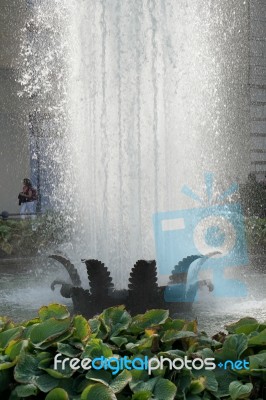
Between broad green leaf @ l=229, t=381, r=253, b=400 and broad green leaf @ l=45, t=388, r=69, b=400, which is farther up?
broad green leaf @ l=45, t=388, r=69, b=400

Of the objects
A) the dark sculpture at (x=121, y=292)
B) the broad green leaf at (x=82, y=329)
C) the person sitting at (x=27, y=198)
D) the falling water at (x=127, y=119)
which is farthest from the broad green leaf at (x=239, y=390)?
the person sitting at (x=27, y=198)

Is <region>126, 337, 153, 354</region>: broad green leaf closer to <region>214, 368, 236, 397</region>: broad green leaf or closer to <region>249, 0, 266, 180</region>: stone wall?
<region>214, 368, 236, 397</region>: broad green leaf

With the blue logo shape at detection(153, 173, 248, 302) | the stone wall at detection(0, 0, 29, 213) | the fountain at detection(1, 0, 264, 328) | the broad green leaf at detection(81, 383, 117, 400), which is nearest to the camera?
the broad green leaf at detection(81, 383, 117, 400)

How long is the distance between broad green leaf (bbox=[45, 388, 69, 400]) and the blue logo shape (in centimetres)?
317

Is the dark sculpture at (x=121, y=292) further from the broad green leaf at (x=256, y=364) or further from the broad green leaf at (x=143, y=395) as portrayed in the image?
the broad green leaf at (x=143, y=395)

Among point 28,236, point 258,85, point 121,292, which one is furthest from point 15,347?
point 258,85

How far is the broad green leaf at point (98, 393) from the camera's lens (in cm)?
199

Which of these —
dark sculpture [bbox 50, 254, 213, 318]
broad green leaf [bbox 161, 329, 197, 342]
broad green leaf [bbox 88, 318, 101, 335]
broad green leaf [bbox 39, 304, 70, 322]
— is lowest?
dark sculpture [bbox 50, 254, 213, 318]

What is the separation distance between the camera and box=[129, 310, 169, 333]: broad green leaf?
254 centimetres

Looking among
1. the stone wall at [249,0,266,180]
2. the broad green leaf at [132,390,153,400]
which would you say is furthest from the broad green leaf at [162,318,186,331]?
the stone wall at [249,0,266,180]

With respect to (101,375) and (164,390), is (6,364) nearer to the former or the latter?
(101,375)

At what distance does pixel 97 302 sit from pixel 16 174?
13.8m

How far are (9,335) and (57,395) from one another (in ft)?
1.71

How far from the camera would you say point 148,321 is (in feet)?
8.50
